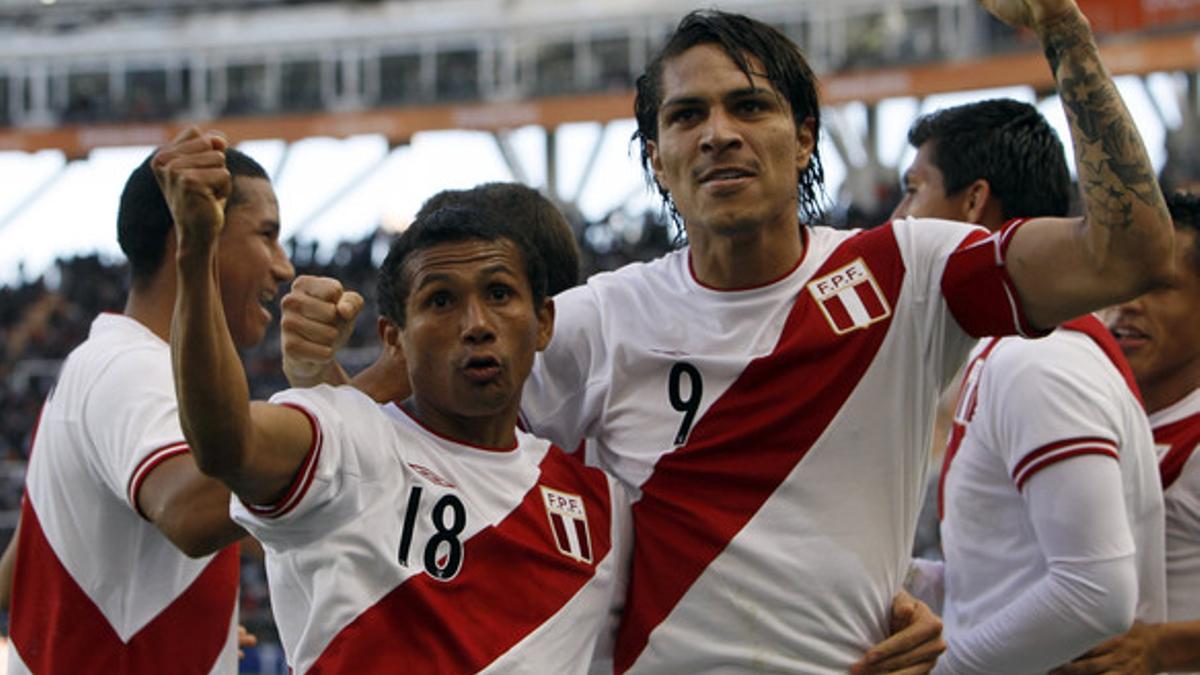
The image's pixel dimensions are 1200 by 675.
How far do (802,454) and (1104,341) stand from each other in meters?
1.05

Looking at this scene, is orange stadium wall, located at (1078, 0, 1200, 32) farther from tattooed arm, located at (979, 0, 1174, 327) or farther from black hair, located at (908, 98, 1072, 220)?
tattooed arm, located at (979, 0, 1174, 327)

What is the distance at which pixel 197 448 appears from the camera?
254cm

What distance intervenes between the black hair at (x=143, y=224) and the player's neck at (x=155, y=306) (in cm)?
2

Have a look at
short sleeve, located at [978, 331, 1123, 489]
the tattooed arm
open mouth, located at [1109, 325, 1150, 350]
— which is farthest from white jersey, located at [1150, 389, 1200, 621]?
the tattooed arm

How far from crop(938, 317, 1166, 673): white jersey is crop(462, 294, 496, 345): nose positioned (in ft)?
4.20

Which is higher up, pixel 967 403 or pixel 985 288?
pixel 985 288

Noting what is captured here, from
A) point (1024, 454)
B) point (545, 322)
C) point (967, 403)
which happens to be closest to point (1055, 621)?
point (1024, 454)

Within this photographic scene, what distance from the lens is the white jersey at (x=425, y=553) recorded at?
9.08 feet

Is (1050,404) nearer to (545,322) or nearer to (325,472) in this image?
(545,322)

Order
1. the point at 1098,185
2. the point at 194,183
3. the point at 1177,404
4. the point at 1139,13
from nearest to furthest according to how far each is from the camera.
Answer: the point at 194,183
the point at 1098,185
the point at 1177,404
the point at 1139,13

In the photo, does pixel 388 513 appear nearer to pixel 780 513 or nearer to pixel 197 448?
pixel 197 448

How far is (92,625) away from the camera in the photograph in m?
3.45

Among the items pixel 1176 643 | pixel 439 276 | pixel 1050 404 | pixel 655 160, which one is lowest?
pixel 1176 643

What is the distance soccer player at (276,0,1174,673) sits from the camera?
3047mm
